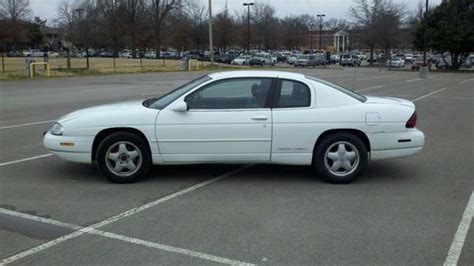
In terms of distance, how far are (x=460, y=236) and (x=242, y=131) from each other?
2.73m

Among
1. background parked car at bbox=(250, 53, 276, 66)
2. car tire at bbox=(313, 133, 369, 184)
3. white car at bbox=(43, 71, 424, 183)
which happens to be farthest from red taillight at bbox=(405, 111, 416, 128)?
background parked car at bbox=(250, 53, 276, 66)

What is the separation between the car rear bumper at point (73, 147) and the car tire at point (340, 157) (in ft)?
9.19

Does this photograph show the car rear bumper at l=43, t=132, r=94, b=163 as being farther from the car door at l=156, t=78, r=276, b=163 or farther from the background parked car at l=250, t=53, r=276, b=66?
the background parked car at l=250, t=53, r=276, b=66

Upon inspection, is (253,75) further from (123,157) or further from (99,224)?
(99,224)

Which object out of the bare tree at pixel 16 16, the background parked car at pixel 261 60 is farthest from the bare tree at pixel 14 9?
the background parked car at pixel 261 60

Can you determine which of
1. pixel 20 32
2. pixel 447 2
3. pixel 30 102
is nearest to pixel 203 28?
pixel 20 32

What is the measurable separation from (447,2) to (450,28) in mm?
3956

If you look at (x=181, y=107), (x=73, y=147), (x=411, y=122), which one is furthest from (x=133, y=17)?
(x=411, y=122)

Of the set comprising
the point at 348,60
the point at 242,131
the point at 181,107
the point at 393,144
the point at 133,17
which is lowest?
the point at 393,144

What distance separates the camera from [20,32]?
8012cm

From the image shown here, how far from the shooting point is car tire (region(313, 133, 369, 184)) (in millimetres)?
6543

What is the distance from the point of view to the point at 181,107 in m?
6.38

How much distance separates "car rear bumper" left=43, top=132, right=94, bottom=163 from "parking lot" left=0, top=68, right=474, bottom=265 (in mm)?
331

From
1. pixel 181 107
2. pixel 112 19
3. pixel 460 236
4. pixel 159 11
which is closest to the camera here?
pixel 460 236
